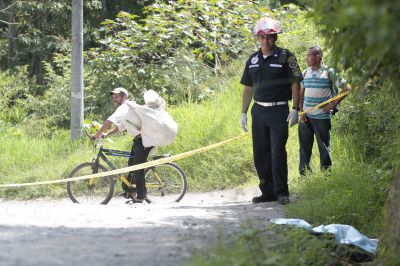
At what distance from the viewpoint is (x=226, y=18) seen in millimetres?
16359

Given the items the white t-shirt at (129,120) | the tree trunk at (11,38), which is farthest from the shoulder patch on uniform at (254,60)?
the tree trunk at (11,38)

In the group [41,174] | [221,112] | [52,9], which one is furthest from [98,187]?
[52,9]

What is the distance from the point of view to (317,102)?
9461 mm

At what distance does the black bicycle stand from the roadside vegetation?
0.61 m

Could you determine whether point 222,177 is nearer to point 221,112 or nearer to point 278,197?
point 221,112

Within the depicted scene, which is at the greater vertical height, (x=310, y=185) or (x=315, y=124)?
(x=315, y=124)

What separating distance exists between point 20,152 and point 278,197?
20.2 feet

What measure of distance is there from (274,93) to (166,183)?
9.15 ft

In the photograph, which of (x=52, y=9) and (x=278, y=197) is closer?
(x=278, y=197)

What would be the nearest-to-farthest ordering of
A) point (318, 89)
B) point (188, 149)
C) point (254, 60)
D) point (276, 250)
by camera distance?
point (276, 250), point (254, 60), point (318, 89), point (188, 149)

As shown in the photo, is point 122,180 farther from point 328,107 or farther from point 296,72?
point 296,72

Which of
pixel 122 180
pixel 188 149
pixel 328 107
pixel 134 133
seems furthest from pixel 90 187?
pixel 328 107

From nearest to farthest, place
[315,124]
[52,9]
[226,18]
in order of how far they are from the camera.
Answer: [315,124] → [226,18] → [52,9]

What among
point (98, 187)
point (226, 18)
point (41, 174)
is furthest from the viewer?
point (226, 18)
